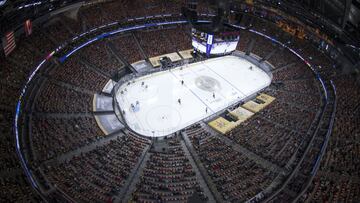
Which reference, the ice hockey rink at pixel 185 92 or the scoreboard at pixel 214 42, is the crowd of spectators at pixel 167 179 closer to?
the ice hockey rink at pixel 185 92

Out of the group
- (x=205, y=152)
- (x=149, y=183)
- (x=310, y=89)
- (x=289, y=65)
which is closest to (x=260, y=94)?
(x=310, y=89)

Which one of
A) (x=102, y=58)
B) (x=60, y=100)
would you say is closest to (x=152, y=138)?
(x=60, y=100)

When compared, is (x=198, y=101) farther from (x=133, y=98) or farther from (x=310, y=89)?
(x=310, y=89)

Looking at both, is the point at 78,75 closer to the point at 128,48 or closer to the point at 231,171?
the point at 128,48

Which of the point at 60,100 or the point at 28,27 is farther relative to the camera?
the point at 28,27

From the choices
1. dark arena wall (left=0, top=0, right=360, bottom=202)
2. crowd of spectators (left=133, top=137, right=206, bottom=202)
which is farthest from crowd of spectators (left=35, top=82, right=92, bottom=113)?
crowd of spectators (left=133, top=137, right=206, bottom=202)

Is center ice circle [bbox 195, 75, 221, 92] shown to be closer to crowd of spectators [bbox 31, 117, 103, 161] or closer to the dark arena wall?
the dark arena wall

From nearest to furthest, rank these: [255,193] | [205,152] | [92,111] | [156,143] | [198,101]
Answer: [255,193] → [205,152] → [156,143] → [92,111] → [198,101]
